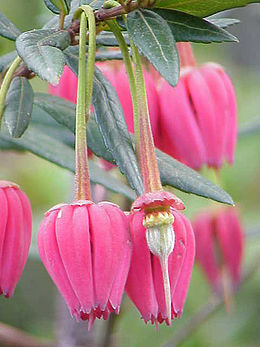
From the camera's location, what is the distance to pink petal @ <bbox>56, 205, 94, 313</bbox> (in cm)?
59

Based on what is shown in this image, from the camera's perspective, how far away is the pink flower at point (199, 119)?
33.5 inches

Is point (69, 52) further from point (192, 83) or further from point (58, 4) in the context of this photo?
point (192, 83)

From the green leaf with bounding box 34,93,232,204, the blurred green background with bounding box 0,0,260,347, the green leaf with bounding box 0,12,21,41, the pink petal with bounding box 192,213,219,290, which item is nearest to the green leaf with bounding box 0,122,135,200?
the green leaf with bounding box 34,93,232,204

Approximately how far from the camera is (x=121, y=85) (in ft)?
3.01

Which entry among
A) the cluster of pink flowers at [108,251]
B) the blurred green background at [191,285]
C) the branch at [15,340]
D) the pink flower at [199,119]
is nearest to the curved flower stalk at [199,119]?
the pink flower at [199,119]

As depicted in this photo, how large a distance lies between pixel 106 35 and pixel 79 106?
0.19 m

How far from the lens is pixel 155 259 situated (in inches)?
23.9

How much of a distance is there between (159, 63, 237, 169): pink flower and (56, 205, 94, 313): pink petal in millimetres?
281

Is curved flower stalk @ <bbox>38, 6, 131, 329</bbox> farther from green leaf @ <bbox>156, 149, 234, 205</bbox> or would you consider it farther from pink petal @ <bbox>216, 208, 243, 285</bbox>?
pink petal @ <bbox>216, 208, 243, 285</bbox>

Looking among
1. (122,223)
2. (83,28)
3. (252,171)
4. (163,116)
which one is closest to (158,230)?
(122,223)

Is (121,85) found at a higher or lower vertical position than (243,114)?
higher

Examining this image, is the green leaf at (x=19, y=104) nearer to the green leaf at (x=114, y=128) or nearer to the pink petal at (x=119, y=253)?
the green leaf at (x=114, y=128)

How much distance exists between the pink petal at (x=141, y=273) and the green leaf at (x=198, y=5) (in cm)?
20

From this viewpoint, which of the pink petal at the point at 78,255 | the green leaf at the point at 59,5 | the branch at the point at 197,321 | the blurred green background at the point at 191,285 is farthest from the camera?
the blurred green background at the point at 191,285
